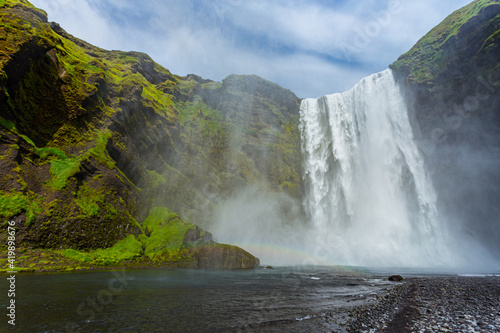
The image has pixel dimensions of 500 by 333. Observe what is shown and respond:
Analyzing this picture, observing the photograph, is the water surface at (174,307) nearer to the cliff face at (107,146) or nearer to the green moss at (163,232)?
the cliff face at (107,146)

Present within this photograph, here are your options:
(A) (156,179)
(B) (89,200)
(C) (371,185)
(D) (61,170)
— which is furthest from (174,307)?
(C) (371,185)

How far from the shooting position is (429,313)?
31.0ft

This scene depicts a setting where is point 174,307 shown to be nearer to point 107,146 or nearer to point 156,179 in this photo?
point 107,146

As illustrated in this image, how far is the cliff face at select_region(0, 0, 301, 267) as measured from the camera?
24.0 meters

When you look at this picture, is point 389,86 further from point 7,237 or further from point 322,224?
point 7,237

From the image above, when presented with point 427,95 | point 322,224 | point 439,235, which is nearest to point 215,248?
point 322,224

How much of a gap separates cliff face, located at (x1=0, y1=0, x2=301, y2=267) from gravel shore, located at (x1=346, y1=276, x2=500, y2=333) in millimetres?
20593

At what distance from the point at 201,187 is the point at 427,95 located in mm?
45666

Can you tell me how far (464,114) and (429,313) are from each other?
44.2m

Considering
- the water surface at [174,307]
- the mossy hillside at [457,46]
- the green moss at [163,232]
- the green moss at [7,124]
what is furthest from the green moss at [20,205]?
the mossy hillside at [457,46]

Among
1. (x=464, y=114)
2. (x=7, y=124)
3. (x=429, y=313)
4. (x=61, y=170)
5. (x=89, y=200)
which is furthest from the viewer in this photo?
(x=464, y=114)

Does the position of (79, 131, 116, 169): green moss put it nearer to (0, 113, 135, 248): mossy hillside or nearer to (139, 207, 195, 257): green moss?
(0, 113, 135, 248): mossy hillside

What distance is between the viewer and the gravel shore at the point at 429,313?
7902 mm

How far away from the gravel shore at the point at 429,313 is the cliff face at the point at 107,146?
67.6 ft
